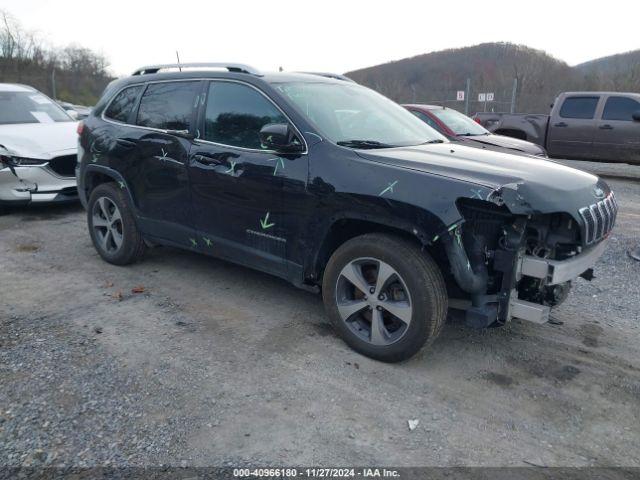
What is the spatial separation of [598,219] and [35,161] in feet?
22.0

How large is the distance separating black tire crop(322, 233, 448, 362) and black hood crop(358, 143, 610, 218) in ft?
1.69

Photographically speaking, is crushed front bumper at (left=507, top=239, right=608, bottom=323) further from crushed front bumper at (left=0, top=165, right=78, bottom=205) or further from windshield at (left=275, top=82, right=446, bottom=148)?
crushed front bumper at (left=0, top=165, right=78, bottom=205)

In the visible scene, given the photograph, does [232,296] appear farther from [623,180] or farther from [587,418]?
[623,180]

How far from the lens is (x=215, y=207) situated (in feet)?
13.9

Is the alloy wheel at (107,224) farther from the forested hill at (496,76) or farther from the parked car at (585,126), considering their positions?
the forested hill at (496,76)

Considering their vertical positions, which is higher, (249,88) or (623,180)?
(249,88)

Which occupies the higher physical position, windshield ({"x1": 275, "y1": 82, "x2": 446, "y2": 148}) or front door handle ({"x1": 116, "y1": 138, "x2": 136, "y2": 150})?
windshield ({"x1": 275, "y1": 82, "x2": 446, "y2": 148})

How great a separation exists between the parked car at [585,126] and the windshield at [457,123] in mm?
2664

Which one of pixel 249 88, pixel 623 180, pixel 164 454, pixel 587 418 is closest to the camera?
pixel 164 454

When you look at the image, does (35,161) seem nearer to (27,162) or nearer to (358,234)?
(27,162)

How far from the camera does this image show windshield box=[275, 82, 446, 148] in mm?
3820

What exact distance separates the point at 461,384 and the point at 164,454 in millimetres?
1785

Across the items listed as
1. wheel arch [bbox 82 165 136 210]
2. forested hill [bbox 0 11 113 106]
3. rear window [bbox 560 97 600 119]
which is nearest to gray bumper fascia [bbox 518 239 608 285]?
wheel arch [bbox 82 165 136 210]

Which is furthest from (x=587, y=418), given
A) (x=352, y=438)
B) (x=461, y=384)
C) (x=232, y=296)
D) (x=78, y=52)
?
(x=78, y=52)
